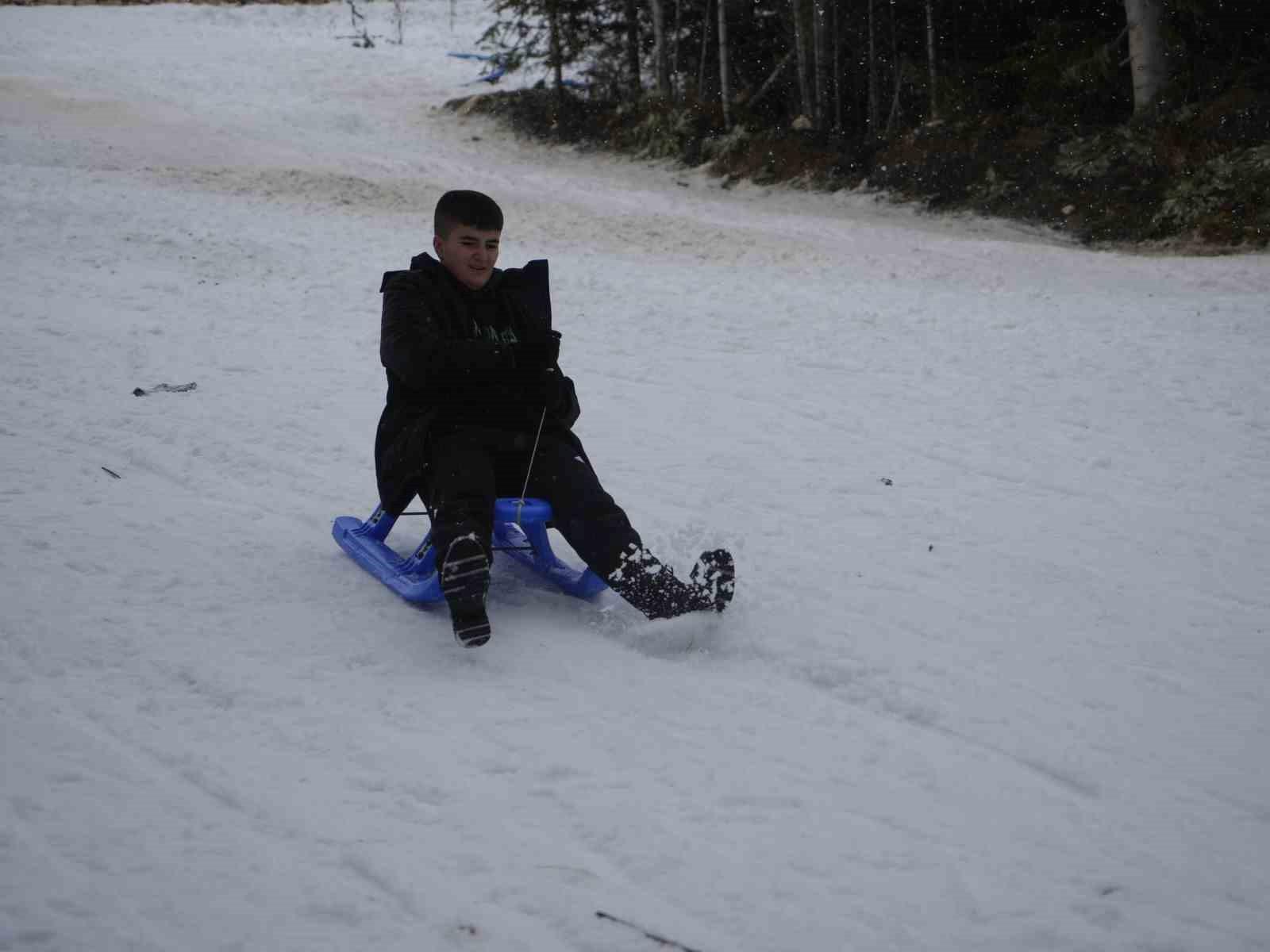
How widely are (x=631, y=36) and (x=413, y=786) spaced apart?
847 inches

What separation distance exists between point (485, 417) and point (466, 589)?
76cm

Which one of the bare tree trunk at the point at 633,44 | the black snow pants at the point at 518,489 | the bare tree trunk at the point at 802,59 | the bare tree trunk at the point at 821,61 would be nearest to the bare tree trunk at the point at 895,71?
the bare tree trunk at the point at 821,61

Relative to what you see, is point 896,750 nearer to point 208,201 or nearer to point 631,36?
point 208,201

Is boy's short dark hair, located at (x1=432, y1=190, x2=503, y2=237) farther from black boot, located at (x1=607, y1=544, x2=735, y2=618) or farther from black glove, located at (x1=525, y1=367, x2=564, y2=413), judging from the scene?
black boot, located at (x1=607, y1=544, x2=735, y2=618)

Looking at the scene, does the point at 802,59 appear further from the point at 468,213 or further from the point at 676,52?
the point at 468,213

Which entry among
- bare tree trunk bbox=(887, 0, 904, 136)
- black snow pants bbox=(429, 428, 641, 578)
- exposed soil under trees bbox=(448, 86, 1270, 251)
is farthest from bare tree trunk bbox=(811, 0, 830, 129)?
black snow pants bbox=(429, 428, 641, 578)

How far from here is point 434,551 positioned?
358 centimetres

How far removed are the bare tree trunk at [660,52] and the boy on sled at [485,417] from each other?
17663 millimetres

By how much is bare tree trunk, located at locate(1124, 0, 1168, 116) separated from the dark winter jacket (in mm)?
12902

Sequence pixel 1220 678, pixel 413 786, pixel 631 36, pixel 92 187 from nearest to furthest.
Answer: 1. pixel 413 786
2. pixel 1220 678
3. pixel 92 187
4. pixel 631 36

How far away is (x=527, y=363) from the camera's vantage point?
11.8ft

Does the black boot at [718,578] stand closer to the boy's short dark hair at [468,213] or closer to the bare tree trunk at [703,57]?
the boy's short dark hair at [468,213]

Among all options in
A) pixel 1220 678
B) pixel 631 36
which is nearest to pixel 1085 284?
pixel 1220 678

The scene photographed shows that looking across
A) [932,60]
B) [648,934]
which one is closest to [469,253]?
[648,934]
